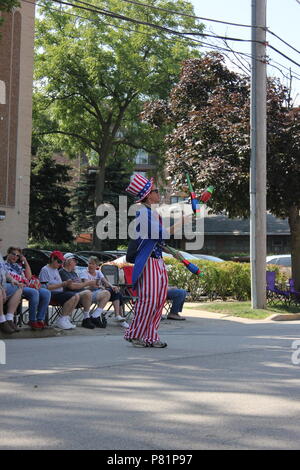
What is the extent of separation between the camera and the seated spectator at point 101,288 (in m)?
13.0

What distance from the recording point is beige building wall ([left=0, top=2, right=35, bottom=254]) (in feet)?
92.9

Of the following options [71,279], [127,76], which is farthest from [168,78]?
[71,279]

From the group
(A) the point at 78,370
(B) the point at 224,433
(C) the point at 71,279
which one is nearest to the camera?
(B) the point at 224,433

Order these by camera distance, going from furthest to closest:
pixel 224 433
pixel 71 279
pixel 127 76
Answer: pixel 127 76
pixel 71 279
pixel 224 433

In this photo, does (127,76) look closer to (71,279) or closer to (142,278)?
(71,279)

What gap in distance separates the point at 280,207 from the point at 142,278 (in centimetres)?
1189

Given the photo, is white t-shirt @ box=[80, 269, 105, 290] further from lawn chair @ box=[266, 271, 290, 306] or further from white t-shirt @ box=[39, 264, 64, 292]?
lawn chair @ box=[266, 271, 290, 306]

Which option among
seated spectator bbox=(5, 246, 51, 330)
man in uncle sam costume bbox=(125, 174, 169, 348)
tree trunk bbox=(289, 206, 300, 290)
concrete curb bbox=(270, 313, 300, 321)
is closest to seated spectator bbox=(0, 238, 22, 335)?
seated spectator bbox=(5, 246, 51, 330)

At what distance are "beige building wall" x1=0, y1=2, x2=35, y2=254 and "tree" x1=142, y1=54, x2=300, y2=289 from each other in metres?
9.72

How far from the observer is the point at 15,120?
28.9 meters

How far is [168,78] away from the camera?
40469mm

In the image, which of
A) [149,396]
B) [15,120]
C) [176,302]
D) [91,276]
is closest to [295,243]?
[176,302]

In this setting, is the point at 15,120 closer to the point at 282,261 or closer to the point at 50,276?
the point at 282,261
